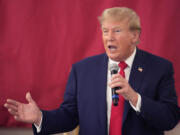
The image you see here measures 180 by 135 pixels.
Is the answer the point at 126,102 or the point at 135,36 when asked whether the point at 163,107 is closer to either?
the point at 126,102

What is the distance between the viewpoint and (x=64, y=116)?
6.09 ft

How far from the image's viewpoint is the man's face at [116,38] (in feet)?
5.71

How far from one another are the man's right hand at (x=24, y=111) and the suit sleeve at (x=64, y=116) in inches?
3.8

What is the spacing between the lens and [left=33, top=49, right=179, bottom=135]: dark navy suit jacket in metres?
1.68

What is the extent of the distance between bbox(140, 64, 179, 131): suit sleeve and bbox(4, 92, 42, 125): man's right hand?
0.61 metres

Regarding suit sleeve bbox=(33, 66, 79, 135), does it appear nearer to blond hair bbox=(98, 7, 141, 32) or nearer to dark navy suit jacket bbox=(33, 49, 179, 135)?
dark navy suit jacket bbox=(33, 49, 179, 135)

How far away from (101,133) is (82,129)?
155mm

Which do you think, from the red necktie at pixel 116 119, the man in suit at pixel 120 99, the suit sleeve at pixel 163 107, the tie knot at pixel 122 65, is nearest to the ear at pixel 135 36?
the man in suit at pixel 120 99

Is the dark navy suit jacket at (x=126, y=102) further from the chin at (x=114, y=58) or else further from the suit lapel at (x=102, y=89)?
the chin at (x=114, y=58)

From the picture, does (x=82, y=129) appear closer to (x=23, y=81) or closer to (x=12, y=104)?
(x=12, y=104)

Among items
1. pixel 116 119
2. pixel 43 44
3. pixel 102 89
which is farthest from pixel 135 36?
pixel 43 44

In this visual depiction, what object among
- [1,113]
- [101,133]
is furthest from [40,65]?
[101,133]

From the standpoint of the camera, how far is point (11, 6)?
2598mm

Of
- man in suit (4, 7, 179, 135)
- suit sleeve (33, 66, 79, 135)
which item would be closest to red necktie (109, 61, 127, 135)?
man in suit (4, 7, 179, 135)
